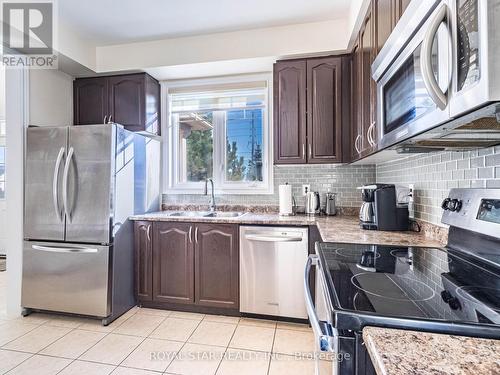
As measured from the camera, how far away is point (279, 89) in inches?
102

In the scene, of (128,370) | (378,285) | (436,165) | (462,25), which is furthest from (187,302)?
(462,25)

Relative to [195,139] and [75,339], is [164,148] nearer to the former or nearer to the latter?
[195,139]

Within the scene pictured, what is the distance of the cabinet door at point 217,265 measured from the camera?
7.91ft

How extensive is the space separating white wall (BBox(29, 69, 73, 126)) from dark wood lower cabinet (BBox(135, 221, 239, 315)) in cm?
138

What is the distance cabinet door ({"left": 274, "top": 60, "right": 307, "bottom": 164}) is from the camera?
8.34 feet

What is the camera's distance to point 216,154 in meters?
3.13

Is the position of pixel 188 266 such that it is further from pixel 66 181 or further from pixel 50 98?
pixel 50 98

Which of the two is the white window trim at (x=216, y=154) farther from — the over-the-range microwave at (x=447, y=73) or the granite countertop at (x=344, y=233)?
the over-the-range microwave at (x=447, y=73)

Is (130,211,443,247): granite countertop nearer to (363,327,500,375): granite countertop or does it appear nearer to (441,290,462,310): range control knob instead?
(441,290,462,310): range control knob

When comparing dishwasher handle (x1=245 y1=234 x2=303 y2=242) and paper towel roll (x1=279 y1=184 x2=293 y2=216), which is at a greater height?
paper towel roll (x1=279 y1=184 x2=293 y2=216)

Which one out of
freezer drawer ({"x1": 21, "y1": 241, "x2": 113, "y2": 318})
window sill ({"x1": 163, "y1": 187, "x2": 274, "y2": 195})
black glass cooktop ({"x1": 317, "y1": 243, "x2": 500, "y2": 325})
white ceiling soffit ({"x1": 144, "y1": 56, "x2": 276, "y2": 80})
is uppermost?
white ceiling soffit ({"x1": 144, "y1": 56, "x2": 276, "y2": 80})

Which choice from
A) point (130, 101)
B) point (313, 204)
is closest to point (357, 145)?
point (313, 204)

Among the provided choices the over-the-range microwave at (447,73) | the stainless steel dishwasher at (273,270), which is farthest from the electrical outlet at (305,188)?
the over-the-range microwave at (447,73)
